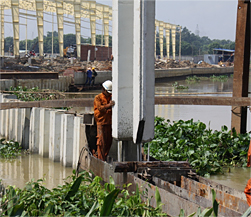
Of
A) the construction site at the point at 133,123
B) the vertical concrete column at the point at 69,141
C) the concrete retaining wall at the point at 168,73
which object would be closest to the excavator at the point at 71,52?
the concrete retaining wall at the point at 168,73

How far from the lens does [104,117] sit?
824 cm

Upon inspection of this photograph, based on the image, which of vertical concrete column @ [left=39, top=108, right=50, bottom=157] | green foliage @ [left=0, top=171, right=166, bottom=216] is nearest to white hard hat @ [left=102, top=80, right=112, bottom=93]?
green foliage @ [left=0, top=171, right=166, bottom=216]

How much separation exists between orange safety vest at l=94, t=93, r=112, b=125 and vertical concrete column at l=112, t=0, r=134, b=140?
2.33 feet

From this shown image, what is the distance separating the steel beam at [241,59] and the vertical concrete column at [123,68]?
199 inches

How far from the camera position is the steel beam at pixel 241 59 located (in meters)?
11.3

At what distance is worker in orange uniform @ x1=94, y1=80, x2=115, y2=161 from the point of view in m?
8.06

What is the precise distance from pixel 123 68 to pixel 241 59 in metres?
5.26

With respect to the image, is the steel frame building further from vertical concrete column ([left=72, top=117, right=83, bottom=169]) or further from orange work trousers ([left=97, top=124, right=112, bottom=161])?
orange work trousers ([left=97, top=124, right=112, bottom=161])

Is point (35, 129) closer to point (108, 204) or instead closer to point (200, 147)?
point (200, 147)

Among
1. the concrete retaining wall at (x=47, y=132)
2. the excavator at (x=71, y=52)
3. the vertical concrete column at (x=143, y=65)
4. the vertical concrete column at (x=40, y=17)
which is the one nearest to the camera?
the vertical concrete column at (x=143, y=65)

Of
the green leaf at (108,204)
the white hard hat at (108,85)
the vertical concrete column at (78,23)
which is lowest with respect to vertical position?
the green leaf at (108,204)

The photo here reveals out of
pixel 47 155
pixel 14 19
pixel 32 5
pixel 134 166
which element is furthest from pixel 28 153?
pixel 32 5

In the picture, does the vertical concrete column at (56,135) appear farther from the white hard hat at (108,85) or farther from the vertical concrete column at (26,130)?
the white hard hat at (108,85)

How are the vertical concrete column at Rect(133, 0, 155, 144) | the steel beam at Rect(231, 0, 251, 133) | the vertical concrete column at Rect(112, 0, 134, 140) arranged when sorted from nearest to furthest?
the vertical concrete column at Rect(133, 0, 155, 144)
the vertical concrete column at Rect(112, 0, 134, 140)
the steel beam at Rect(231, 0, 251, 133)
